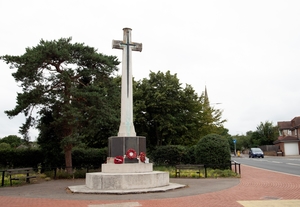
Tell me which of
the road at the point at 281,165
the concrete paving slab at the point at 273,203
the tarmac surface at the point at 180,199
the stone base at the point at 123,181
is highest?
the stone base at the point at 123,181

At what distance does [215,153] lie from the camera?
20.8 metres

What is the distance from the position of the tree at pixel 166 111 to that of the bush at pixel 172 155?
416cm

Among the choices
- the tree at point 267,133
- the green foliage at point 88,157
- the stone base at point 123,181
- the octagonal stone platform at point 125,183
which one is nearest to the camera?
the octagonal stone platform at point 125,183

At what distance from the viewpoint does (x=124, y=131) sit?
47.1ft

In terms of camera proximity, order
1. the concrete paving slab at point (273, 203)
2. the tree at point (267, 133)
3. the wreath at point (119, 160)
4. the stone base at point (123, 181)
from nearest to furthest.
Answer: the concrete paving slab at point (273, 203) < the stone base at point (123, 181) < the wreath at point (119, 160) < the tree at point (267, 133)

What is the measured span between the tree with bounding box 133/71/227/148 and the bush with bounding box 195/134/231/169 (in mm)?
7881

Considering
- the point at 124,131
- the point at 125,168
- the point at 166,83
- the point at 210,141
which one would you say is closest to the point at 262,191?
the point at 125,168

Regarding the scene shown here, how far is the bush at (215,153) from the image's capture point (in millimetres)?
20625

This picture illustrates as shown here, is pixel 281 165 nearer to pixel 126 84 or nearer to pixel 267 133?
pixel 126 84

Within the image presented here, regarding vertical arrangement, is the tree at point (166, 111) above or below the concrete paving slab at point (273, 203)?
above

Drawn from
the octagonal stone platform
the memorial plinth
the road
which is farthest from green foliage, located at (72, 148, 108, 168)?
the road

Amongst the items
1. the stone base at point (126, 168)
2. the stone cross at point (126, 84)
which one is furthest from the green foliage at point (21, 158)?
the stone base at point (126, 168)

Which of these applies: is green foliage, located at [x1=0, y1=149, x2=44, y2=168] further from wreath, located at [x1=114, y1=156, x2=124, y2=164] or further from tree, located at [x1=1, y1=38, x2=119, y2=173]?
wreath, located at [x1=114, y1=156, x2=124, y2=164]

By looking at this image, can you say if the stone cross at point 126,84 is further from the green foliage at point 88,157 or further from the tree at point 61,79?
the green foliage at point 88,157
